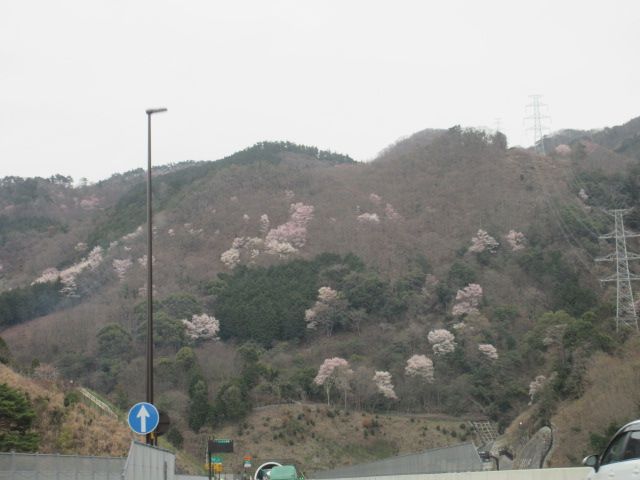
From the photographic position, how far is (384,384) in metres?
85.1

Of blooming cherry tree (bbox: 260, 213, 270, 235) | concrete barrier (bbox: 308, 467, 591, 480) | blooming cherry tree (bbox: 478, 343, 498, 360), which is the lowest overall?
blooming cherry tree (bbox: 478, 343, 498, 360)

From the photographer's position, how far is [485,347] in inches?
3393

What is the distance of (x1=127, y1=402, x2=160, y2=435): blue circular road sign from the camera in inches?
873

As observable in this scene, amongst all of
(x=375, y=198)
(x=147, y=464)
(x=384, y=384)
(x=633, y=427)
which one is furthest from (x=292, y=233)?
(x=633, y=427)

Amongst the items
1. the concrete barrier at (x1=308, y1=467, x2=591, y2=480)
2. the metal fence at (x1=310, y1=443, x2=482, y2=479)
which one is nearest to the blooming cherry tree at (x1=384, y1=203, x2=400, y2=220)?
the metal fence at (x1=310, y1=443, x2=482, y2=479)

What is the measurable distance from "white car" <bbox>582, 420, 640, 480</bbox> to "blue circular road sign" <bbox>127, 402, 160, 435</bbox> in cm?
1035

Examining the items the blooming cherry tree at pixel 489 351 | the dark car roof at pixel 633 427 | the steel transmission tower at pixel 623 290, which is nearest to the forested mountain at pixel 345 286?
the blooming cherry tree at pixel 489 351

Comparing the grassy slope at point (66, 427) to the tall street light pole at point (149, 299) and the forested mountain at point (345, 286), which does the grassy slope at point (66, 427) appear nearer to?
the tall street light pole at point (149, 299)

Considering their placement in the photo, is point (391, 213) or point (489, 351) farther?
point (391, 213)

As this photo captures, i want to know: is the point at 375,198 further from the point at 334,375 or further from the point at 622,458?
the point at 622,458

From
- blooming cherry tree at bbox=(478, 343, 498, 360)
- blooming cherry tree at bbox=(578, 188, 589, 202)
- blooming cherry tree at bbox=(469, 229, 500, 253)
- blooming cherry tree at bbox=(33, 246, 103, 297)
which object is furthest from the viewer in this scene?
blooming cherry tree at bbox=(578, 188, 589, 202)

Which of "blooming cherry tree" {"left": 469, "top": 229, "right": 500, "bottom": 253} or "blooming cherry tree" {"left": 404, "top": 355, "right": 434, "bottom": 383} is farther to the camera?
"blooming cherry tree" {"left": 469, "top": 229, "right": 500, "bottom": 253}

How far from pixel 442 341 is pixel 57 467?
73.3 m

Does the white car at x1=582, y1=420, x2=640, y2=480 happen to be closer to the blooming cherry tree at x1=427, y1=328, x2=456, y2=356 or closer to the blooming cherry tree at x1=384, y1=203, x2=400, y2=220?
the blooming cherry tree at x1=427, y1=328, x2=456, y2=356
